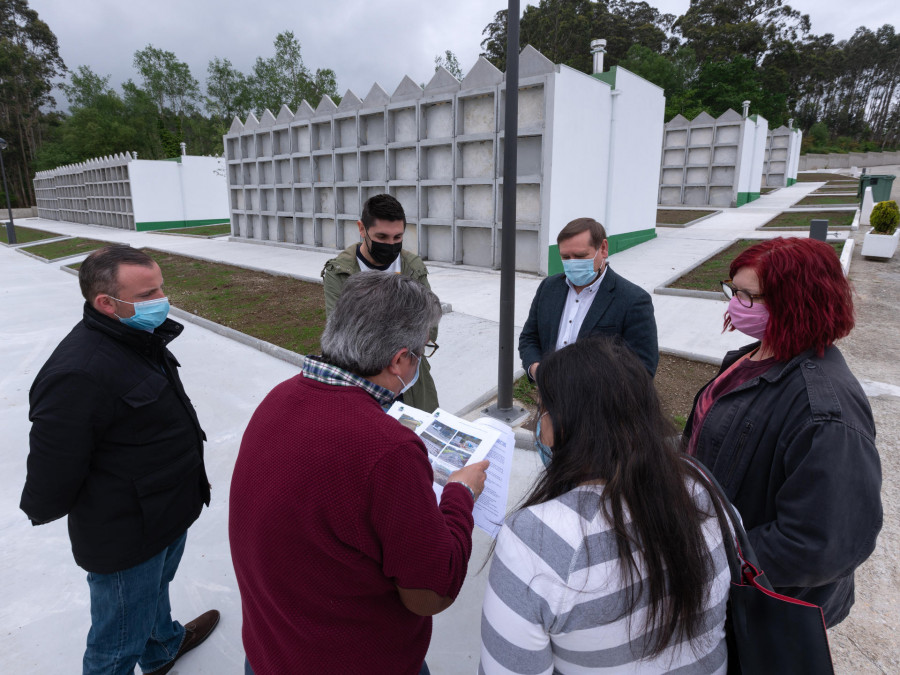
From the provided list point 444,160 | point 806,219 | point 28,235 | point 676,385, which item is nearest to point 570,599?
point 676,385

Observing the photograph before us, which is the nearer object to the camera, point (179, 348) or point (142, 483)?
point (142, 483)

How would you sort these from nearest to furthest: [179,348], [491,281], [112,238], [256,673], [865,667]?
[256,673], [865,667], [179,348], [491,281], [112,238]

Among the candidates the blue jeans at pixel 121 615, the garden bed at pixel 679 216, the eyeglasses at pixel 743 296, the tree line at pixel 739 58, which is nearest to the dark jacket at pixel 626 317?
the eyeglasses at pixel 743 296

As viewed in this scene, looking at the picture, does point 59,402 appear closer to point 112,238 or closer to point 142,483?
point 142,483

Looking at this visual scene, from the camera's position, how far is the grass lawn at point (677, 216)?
17844 millimetres

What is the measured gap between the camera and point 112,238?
21.1 metres

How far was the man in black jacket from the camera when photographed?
65.0 inches

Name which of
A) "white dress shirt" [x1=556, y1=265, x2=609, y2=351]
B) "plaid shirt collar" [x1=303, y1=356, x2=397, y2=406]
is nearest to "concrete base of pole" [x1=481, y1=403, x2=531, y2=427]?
"white dress shirt" [x1=556, y1=265, x2=609, y2=351]

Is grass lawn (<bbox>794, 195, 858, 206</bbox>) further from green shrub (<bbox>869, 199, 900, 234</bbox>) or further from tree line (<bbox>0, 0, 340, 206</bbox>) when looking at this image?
tree line (<bbox>0, 0, 340, 206</bbox>)

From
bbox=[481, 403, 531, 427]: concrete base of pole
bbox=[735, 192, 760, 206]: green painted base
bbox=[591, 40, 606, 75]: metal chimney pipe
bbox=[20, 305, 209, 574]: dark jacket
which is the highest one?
bbox=[591, 40, 606, 75]: metal chimney pipe

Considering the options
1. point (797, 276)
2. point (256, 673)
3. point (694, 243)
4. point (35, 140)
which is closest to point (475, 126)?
point (694, 243)

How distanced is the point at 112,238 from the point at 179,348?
18238 mm

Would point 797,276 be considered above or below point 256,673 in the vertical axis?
above

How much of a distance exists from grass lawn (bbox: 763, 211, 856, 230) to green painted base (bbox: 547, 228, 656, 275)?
476 cm
